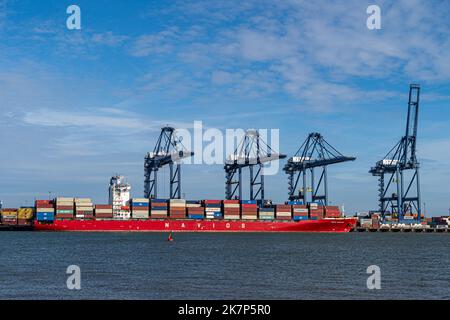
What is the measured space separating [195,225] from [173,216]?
4294 millimetres

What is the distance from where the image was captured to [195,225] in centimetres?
9356

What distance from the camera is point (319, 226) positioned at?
98312mm

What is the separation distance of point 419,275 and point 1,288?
21.5m

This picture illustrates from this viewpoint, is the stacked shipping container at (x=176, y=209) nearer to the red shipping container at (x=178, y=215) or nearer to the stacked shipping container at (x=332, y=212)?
the red shipping container at (x=178, y=215)

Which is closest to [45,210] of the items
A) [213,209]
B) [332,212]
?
[213,209]

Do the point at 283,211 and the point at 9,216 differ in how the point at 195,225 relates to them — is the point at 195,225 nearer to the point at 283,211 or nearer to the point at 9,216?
the point at 283,211

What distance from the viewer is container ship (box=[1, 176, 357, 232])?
294 ft

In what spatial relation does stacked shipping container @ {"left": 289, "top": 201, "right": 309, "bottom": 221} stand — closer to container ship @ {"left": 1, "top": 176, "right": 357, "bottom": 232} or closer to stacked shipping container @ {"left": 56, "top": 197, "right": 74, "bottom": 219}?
container ship @ {"left": 1, "top": 176, "right": 357, "bottom": 232}

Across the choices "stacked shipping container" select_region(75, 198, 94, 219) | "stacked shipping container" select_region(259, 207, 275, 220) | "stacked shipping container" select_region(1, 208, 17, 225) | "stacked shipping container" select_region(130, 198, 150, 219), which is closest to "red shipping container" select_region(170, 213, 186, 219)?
"stacked shipping container" select_region(130, 198, 150, 219)

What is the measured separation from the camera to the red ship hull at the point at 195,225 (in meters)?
90.2

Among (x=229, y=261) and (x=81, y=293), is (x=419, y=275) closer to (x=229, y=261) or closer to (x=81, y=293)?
A: (x=229, y=261)

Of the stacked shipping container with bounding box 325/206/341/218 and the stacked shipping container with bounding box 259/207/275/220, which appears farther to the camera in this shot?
the stacked shipping container with bounding box 325/206/341/218

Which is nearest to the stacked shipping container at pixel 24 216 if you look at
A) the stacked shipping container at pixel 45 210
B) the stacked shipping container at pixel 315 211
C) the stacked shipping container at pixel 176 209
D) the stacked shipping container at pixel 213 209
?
the stacked shipping container at pixel 45 210
